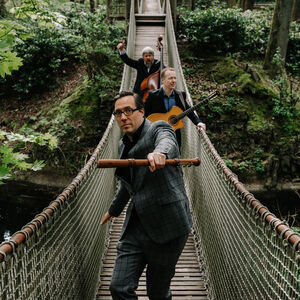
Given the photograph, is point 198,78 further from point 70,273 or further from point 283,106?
point 70,273

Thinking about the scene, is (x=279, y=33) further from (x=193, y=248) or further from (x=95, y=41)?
(x=193, y=248)

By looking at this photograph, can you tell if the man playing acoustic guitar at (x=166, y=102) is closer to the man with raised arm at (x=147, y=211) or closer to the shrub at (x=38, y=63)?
the man with raised arm at (x=147, y=211)

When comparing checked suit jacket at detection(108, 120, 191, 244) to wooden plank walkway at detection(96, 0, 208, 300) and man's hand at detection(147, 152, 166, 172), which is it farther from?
wooden plank walkway at detection(96, 0, 208, 300)

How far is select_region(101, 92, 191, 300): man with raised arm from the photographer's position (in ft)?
4.77

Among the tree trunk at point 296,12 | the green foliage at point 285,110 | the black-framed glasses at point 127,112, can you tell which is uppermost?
the tree trunk at point 296,12

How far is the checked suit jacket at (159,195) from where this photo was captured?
145 cm

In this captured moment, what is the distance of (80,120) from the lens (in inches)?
270

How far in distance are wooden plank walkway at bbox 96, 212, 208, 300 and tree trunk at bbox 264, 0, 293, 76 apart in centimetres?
642

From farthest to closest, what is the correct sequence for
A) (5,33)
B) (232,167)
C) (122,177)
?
(232,167), (5,33), (122,177)

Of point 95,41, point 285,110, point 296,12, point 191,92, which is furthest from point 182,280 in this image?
point 296,12

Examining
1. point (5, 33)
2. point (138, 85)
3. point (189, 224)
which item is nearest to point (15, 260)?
point (189, 224)

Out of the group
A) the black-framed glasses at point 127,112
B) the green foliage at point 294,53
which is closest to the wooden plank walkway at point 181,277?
the black-framed glasses at point 127,112

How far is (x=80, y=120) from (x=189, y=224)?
5.68 meters

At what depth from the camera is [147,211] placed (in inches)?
58.1
